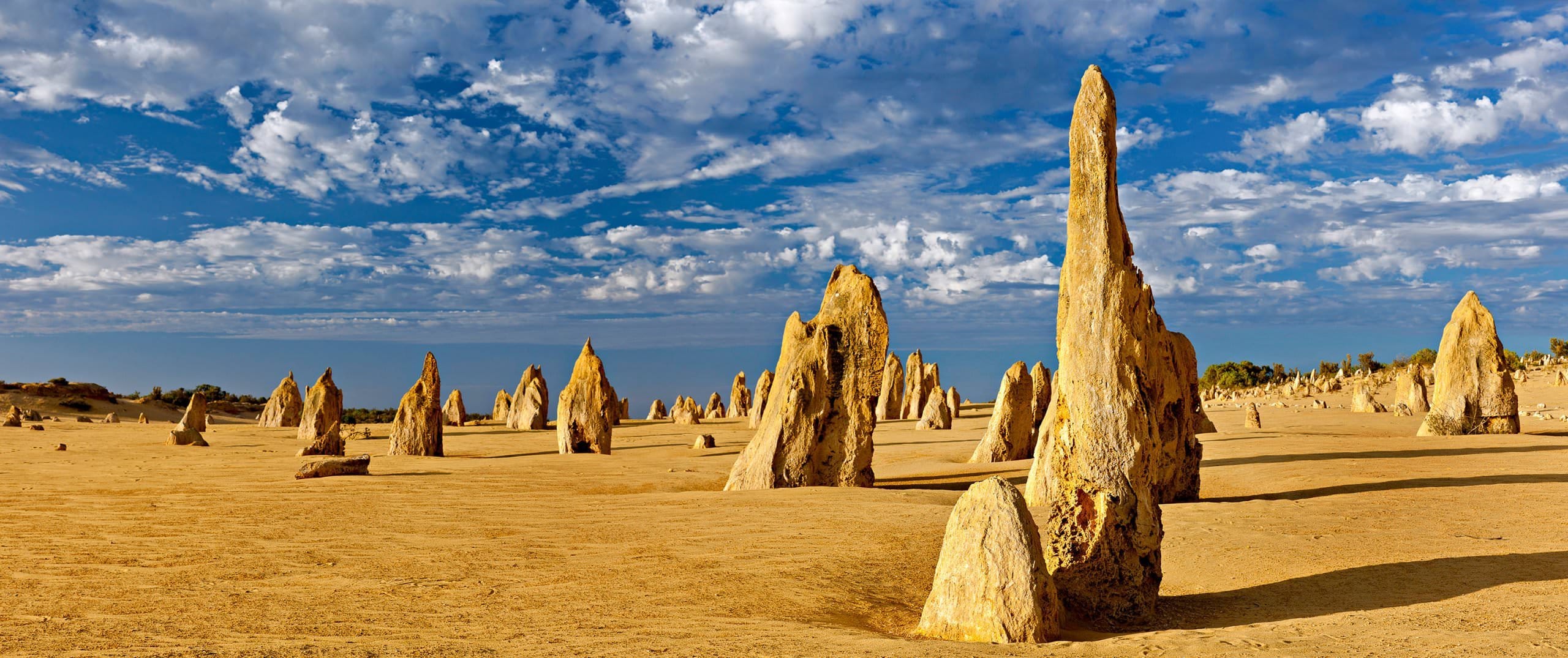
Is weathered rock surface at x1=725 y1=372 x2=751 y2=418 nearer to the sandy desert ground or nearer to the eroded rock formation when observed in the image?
the eroded rock formation

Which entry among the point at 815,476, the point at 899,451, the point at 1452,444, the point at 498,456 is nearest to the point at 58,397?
the point at 498,456

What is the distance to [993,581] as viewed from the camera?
20.7 ft

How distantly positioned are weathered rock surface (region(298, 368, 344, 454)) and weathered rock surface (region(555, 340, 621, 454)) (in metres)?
8.86

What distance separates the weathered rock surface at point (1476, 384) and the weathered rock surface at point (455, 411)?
33.4 meters

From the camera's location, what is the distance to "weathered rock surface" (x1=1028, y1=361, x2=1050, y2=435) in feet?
64.8

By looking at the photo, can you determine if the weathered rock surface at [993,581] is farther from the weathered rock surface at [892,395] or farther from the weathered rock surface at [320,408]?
the weathered rock surface at [892,395]

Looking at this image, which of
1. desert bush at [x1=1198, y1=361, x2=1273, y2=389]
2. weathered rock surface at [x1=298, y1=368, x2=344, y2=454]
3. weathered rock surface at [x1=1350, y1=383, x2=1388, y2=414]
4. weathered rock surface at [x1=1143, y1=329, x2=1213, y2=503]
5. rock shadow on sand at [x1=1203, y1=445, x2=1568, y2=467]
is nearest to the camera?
weathered rock surface at [x1=1143, y1=329, x2=1213, y2=503]

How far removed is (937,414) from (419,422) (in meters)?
16.9

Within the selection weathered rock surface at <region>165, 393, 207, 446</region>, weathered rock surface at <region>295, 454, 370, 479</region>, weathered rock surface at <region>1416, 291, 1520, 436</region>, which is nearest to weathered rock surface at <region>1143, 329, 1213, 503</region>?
weathered rock surface at <region>295, 454, 370, 479</region>

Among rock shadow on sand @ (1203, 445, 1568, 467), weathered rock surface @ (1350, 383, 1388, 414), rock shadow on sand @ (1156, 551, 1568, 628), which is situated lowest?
rock shadow on sand @ (1156, 551, 1568, 628)

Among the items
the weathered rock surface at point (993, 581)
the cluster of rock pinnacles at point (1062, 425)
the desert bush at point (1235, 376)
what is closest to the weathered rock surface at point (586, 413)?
the cluster of rock pinnacles at point (1062, 425)

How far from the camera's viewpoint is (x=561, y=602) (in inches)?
272

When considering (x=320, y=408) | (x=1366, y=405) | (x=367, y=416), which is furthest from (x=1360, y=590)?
(x=367, y=416)

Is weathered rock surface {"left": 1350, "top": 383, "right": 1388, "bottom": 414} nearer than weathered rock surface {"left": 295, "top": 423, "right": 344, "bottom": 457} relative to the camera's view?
No
